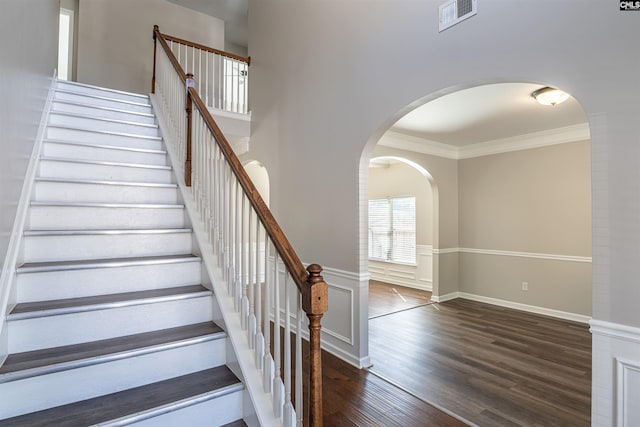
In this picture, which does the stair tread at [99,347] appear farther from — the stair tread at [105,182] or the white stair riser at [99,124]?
the white stair riser at [99,124]

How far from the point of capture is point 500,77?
1.93 meters

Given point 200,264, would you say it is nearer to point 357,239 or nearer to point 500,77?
point 357,239

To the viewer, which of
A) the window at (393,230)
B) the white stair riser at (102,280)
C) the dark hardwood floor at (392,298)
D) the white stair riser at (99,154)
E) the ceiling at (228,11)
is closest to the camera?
the white stair riser at (102,280)

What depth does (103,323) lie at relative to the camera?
1.57 metres

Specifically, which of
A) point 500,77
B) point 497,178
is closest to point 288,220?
point 500,77

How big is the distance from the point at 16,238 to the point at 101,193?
705 mm

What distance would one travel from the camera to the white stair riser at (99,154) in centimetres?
239

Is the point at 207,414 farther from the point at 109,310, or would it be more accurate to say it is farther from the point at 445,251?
the point at 445,251

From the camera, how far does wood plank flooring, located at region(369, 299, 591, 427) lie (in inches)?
90.6

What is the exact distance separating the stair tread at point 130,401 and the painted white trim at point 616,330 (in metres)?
1.78

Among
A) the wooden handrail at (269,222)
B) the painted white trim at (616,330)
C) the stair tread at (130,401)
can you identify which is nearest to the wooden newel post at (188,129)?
the wooden handrail at (269,222)

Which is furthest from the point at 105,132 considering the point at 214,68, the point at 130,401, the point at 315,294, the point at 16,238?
the point at 214,68

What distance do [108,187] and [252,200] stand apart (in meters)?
1.38

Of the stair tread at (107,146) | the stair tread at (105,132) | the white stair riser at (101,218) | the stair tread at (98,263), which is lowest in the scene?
the stair tread at (98,263)
